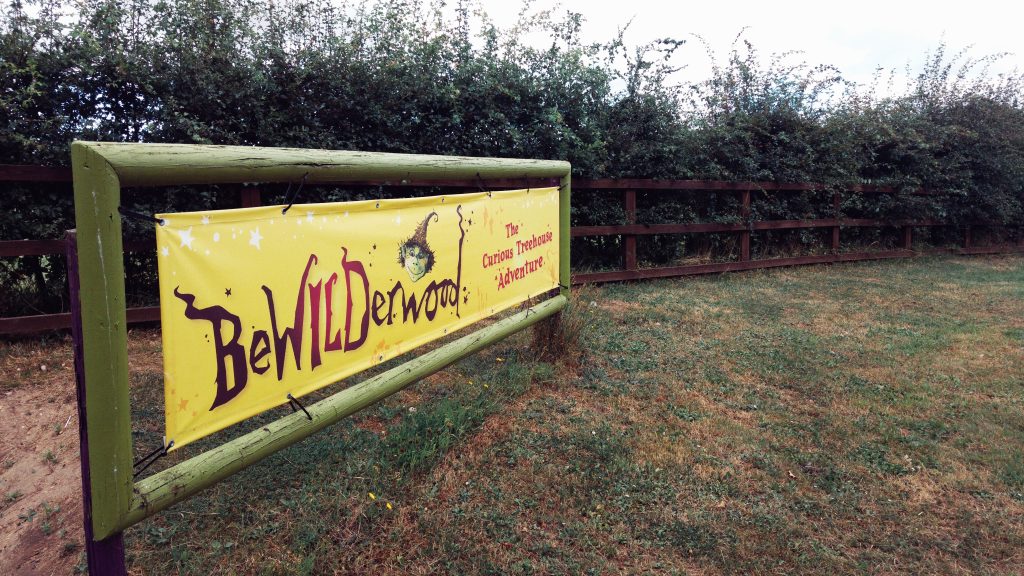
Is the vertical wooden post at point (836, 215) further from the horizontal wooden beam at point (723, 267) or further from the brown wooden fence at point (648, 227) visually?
the horizontal wooden beam at point (723, 267)

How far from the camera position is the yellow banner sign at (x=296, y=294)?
182cm

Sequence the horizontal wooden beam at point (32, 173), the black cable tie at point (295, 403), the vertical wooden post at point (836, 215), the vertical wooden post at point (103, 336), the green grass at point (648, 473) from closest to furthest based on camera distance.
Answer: the vertical wooden post at point (103, 336)
the black cable tie at point (295, 403)
the green grass at point (648, 473)
the horizontal wooden beam at point (32, 173)
the vertical wooden post at point (836, 215)

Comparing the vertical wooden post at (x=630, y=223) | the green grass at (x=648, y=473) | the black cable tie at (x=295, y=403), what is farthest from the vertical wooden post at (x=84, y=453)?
the vertical wooden post at (x=630, y=223)

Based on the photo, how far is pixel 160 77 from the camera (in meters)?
4.86

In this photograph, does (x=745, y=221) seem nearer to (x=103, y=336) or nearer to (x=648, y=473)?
(x=648, y=473)

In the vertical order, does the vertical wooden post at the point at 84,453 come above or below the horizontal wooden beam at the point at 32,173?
below

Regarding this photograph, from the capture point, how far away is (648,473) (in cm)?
305

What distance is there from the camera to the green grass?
2.44 m

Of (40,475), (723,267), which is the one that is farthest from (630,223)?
(40,475)

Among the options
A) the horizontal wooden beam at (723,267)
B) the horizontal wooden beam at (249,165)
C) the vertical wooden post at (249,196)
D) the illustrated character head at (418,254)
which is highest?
the horizontal wooden beam at (249,165)

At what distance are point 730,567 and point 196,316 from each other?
2.23 m

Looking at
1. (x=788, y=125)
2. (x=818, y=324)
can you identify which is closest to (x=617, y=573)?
(x=818, y=324)

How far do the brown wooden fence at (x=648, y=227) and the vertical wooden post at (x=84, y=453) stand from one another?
11.7 feet

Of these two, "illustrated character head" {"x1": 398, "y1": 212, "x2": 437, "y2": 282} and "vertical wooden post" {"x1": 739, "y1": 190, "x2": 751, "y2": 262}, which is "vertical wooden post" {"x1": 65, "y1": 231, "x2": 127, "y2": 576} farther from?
"vertical wooden post" {"x1": 739, "y1": 190, "x2": 751, "y2": 262}
